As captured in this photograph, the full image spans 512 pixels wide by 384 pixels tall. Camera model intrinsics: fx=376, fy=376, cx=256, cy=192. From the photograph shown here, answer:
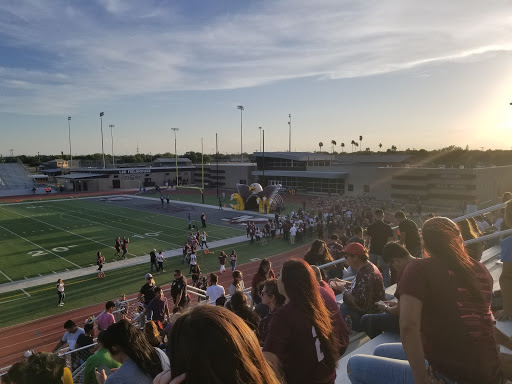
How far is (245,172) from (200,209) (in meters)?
23.4

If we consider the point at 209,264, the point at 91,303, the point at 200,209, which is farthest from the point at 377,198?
the point at 91,303

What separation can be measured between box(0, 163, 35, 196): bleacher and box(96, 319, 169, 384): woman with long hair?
7045 cm

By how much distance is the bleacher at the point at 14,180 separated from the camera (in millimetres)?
63434

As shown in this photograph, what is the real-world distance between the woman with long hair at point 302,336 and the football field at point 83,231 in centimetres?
2096

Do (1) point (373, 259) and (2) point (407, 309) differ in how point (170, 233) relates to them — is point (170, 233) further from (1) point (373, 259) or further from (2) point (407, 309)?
(2) point (407, 309)

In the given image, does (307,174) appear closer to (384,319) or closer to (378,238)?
(378,238)

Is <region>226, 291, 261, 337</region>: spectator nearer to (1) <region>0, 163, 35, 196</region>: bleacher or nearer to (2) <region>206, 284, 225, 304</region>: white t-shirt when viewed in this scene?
(2) <region>206, 284, 225, 304</region>: white t-shirt

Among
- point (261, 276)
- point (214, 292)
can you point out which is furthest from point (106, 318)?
point (261, 276)

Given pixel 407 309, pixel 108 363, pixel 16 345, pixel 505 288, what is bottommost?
pixel 16 345

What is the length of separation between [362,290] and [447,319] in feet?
7.87

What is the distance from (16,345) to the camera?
12961 millimetres

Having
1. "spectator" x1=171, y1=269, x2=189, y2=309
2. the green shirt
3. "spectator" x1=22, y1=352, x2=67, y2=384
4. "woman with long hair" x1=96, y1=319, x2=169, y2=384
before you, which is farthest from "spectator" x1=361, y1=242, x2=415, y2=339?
"spectator" x1=171, y1=269, x2=189, y2=309

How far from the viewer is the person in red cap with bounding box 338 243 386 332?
4785 mm

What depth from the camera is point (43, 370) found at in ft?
9.79
